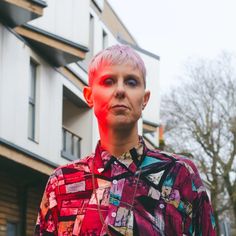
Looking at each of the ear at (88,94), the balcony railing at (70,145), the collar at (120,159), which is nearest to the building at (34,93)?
the balcony railing at (70,145)

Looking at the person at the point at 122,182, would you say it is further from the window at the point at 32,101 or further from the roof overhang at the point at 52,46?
the roof overhang at the point at 52,46

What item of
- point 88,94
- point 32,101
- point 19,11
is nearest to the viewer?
point 88,94

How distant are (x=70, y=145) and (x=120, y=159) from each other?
21.5m

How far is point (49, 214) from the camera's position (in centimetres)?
279

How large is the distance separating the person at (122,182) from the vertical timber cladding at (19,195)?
1520 cm

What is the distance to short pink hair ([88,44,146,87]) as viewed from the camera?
2.77 m

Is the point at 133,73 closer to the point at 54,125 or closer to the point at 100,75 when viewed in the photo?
the point at 100,75

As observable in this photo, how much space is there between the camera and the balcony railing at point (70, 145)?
22.9 meters

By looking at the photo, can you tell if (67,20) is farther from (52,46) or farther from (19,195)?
(19,195)

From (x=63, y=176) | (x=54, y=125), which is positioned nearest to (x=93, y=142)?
(x=54, y=125)

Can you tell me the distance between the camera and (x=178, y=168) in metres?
2.80

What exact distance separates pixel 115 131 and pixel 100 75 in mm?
206

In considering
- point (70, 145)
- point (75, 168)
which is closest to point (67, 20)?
point (70, 145)

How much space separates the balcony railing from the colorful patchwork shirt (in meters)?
19.1
